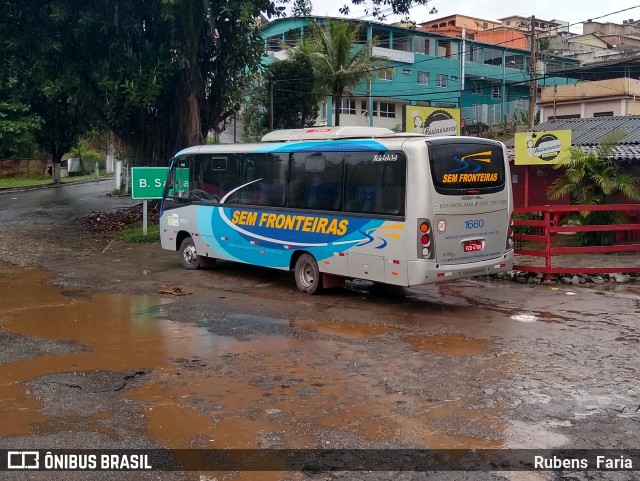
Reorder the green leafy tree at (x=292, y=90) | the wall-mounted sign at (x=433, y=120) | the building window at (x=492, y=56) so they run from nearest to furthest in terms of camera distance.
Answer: the wall-mounted sign at (x=433, y=120) → the green leafy tree at (x=292, y=90) → the building window at (x=492, y=56)

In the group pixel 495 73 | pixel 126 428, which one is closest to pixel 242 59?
pixel 126 428

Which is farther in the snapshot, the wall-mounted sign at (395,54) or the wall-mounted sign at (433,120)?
the wall-mounted sign at (395,54)

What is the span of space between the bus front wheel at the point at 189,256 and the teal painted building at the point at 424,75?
30.7 metres

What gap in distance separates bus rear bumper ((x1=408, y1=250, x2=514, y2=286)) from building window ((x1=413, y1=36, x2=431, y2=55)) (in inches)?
1645

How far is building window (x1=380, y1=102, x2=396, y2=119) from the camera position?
4984 centimetres

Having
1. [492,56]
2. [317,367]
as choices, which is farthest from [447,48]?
[317,367]

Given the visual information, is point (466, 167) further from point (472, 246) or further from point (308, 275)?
point (308, 275)

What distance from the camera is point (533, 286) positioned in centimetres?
1292

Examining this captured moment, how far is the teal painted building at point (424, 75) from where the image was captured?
1855 inches

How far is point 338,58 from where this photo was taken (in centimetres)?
3028

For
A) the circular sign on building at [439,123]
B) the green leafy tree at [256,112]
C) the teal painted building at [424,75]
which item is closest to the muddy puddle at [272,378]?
the circular sign on building at [439,123]

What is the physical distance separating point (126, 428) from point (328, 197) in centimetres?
686

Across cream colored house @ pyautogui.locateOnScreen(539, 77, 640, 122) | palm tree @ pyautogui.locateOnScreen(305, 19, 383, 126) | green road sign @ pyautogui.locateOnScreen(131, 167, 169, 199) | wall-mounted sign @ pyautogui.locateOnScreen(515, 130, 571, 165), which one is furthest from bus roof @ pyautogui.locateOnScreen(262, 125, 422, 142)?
cream colored house @ pyautogui.locateOnScreen(539, 77, 640, 122)

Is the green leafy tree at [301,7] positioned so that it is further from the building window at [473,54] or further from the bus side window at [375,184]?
the building window at [473,54]
